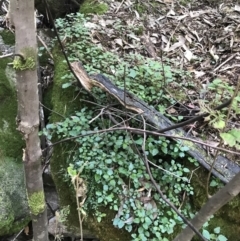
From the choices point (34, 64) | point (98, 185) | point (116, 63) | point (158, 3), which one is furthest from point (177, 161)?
point (158, 3)

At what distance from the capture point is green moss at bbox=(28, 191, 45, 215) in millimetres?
1862

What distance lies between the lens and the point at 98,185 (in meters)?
2.11

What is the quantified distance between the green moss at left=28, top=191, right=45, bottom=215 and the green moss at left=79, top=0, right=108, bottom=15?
1.83 m

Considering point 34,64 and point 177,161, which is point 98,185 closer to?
point 177,161

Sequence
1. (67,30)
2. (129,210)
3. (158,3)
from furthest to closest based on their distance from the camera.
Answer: (158,3) < (67,30) < (129,210)

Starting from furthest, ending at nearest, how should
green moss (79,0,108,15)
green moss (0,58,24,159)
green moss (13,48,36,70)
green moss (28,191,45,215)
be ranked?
green moss (79,0,108,15)
green moss (0,58,24,159)
green moss (28,191,45,215)
green moss (13,48,36,70)

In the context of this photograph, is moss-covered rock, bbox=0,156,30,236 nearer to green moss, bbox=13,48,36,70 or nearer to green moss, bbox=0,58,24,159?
green moss, bbox=0,58,24,159

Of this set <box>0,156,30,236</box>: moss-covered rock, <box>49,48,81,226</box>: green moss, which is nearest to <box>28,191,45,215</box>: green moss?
<box>49,48,81,226</box>: green moss

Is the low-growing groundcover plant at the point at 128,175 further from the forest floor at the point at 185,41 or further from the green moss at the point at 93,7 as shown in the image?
the green moss at the point at 93,7

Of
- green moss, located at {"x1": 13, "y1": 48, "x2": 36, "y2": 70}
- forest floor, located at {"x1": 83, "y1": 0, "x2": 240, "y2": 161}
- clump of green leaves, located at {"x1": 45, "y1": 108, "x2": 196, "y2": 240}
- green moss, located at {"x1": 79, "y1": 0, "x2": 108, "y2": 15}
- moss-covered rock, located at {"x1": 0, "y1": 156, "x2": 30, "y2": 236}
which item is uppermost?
green moss, located at {"x1": 13, "y1": 48, "x2": 36, "y2": 70}

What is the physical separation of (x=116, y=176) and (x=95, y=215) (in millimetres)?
259

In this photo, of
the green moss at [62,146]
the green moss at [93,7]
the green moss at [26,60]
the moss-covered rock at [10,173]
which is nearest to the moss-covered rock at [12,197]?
the moss-covered rock at [10,173]

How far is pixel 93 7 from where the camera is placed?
3203mm

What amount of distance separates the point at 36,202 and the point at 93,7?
1954mm
